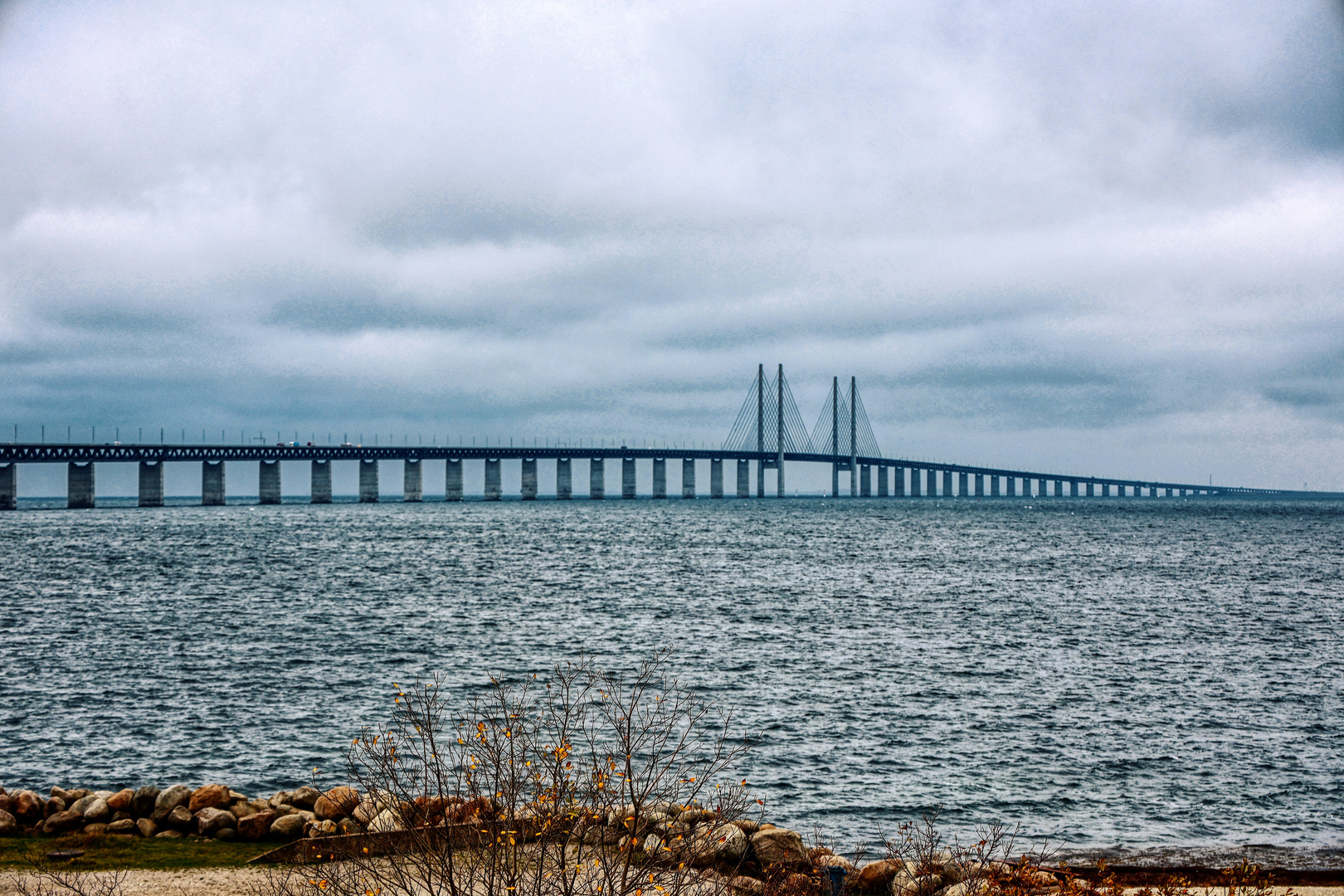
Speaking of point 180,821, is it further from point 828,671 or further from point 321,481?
point 321,481

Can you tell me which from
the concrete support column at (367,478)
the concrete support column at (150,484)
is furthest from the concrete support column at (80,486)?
the concrete support column at (367,478)

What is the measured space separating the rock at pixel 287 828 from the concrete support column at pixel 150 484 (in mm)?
177595

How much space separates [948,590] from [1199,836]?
1333 inches

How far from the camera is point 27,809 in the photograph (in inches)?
461

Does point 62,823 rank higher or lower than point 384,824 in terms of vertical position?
lower

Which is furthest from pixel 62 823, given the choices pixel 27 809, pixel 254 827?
pixel 254 827

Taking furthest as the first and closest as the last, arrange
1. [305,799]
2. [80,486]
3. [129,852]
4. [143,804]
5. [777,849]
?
[80,486] < [305,799] < [143,804] < [129,852] < [777,849]

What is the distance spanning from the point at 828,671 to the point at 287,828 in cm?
1572

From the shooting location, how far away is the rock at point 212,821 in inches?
448

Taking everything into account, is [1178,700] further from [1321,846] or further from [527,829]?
[527,829]

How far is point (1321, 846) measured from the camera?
502 inches

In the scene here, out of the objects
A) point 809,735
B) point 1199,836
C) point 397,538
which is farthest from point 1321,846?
point 397,538

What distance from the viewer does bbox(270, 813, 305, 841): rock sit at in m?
11.2

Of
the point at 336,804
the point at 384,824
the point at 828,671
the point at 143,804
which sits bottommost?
the point at 828,671
